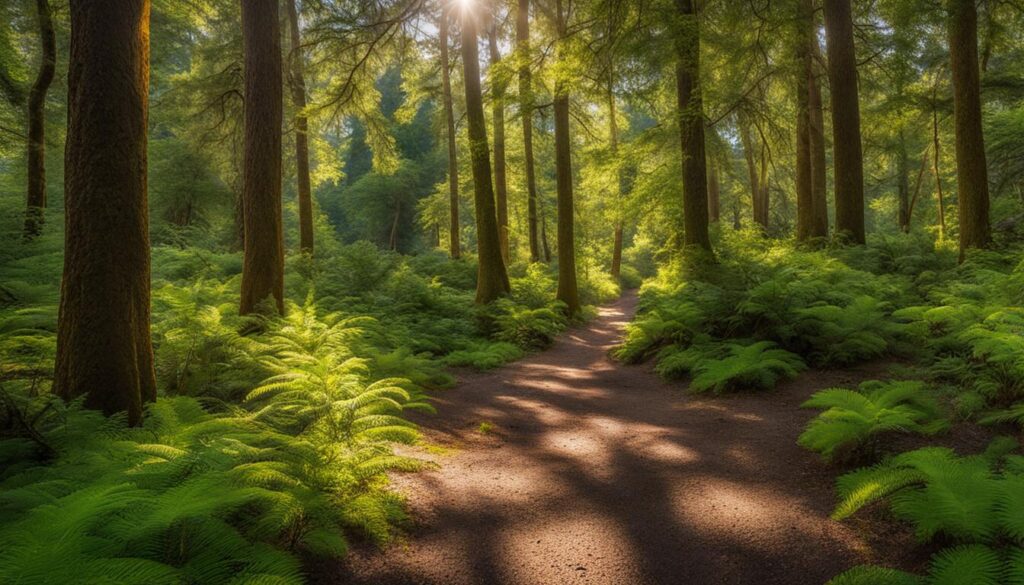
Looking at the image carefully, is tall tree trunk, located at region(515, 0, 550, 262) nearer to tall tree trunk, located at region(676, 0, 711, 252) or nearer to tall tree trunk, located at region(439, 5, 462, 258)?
tall tree trunk, located at region(439, 5, 462, 258)

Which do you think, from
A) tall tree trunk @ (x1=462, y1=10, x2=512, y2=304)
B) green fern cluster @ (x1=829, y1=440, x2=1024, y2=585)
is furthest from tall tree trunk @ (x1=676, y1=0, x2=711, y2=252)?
green fern cluster @ (x1=829, y1=440, x2=1024, y2=585)

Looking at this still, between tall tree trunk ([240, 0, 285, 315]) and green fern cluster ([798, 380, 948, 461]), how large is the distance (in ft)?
23.3

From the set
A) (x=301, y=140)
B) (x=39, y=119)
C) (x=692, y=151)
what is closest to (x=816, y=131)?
(x=692, y=151)

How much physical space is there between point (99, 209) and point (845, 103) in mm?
13181

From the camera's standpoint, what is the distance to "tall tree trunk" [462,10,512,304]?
12.7m

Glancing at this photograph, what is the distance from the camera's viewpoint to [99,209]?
12.8 feet

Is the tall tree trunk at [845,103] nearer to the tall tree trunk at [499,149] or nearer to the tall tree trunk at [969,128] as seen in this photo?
the tall tree trunk at [969,128]

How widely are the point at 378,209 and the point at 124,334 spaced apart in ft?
124

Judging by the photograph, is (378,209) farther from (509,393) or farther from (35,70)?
(509,393)

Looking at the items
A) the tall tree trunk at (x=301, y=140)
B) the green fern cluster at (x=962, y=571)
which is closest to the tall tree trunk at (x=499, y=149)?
the tall tree trunk at (x=301, y=140)

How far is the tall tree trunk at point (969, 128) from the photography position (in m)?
9.37

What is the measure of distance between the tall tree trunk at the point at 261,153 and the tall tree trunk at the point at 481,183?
219 inches

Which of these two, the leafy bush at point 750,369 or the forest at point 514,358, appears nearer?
the forest at point 514,358

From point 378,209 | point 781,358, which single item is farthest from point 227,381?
point 378,209
